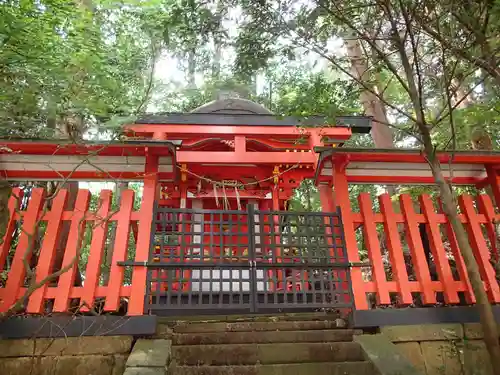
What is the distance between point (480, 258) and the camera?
469cm

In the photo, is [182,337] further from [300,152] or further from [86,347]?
[300,152]

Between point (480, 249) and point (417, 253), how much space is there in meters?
0.90

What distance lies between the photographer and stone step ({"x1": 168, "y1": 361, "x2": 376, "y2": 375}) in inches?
137

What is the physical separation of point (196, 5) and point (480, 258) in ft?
15.8

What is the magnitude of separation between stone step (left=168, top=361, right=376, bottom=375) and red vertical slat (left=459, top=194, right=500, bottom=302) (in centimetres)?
212

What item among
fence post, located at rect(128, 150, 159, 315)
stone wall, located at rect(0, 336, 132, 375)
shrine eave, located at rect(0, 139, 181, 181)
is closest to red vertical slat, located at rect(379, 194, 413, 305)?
shrine eave, located at rect(0, 139, 181, 181)

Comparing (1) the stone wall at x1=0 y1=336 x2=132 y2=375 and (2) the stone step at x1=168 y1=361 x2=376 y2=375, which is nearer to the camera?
(2) the stone step at x1=168 y1=361 x2=376 y2=375

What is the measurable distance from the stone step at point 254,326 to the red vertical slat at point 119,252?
2.58 feet

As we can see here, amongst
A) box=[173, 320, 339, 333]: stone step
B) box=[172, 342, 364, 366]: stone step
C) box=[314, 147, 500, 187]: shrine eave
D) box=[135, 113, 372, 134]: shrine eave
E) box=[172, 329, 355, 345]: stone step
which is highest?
box=[135, 113, 372, 134]: shrine eave

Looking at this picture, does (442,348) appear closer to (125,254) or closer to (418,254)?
(418,254)

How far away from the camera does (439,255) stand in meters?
4.59

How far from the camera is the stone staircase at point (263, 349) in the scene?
11.7 ft

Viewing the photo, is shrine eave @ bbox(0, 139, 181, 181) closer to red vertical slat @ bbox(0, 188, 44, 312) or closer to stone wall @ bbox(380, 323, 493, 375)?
red vertical slat @ bbox(0, 188, 44, 312)

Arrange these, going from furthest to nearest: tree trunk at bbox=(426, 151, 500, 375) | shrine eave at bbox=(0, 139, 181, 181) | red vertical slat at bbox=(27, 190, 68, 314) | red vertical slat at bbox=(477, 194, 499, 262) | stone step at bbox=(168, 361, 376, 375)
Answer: red vertical slat at bbox=(477, 194, 499, 262)
shrine eave at bbox=(0, 139, 181, 181)
red vertical slat at bbox=(27, 190, 68, 314)
stone step at bbox=(168, 361, 376, 375)
tree trunk at bbox=(426, 151, 500, 375)
